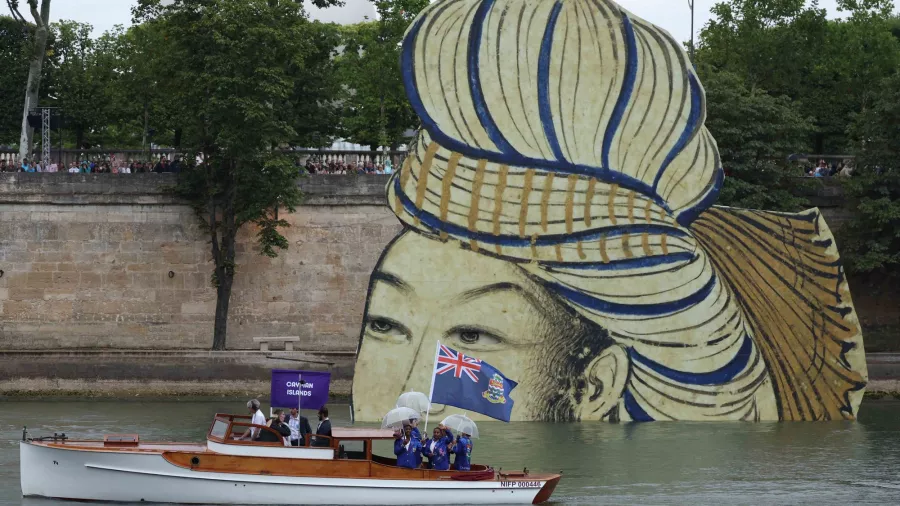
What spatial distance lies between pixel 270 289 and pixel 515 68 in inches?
510

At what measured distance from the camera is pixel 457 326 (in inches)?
1499

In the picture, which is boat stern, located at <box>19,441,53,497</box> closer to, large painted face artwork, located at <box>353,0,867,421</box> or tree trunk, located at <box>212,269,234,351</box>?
large painted face artwork, located at <box>353,0,867,421</box>

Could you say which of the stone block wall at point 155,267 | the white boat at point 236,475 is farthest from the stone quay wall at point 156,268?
the white boat at point 236,475

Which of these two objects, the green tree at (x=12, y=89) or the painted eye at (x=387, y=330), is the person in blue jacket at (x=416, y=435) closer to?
the painted eye at (x=387, y=330)

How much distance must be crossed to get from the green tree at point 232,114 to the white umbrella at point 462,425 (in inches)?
690

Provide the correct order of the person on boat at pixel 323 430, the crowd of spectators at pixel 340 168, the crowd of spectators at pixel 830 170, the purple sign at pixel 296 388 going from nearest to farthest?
the person on boat at pixel 323 430
the purple sign at pixel 296 388
the crowd of spectators at pixel 340 168
the crowd of spectators at pixel 830 170

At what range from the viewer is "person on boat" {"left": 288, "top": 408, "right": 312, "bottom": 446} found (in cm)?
2884

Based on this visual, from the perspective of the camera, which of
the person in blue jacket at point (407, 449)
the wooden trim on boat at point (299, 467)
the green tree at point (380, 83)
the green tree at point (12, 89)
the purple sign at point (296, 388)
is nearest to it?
the wooden trim on boat at point (299, 467)

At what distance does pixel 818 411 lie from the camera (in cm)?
3959

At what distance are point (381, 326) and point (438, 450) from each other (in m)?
9.15

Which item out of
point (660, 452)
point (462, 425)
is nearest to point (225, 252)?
point (660, 452)

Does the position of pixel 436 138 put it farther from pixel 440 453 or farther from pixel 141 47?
pixel 141 47

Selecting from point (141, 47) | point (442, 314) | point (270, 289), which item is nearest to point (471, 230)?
point (442, 314)

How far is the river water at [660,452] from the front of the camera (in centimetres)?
3028
